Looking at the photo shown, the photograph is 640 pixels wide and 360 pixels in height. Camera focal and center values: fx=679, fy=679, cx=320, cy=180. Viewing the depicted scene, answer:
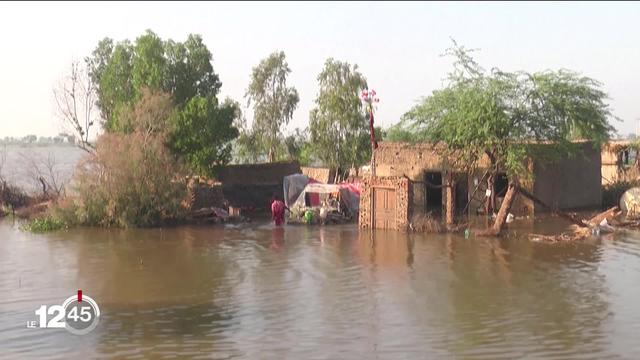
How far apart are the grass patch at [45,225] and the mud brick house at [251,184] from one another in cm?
682

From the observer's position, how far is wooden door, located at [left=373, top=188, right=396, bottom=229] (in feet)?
70.2

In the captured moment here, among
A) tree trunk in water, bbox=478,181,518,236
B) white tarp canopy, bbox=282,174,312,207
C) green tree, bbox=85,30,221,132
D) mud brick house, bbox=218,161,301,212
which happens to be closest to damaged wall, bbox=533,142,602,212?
tree trunk in water, bbox=478,181,518,236

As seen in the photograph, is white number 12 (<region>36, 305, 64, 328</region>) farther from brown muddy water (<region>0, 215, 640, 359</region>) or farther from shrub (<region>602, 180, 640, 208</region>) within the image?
shrub (<region>602, 180, 640, 208</region>)

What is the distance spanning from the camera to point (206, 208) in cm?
2523

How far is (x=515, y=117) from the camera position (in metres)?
19.9

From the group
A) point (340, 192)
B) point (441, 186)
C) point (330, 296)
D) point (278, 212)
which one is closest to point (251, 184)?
point (340, 192)

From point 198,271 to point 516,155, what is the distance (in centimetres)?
972

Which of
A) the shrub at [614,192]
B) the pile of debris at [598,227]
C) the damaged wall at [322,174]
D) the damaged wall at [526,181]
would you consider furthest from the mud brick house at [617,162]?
the damaged wall at [322,174]

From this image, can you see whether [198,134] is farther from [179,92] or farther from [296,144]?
[296,144]

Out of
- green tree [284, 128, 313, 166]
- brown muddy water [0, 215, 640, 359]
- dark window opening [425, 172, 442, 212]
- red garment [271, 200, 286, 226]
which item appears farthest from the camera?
green tree [284, 128, 313, 166]

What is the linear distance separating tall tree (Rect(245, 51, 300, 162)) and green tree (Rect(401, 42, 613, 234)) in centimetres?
1682

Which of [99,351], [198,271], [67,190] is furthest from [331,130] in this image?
[99,351]

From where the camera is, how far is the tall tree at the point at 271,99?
36.4m

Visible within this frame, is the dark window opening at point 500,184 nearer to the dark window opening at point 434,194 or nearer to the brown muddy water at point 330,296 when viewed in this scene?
the dark window opening at point 434,194
